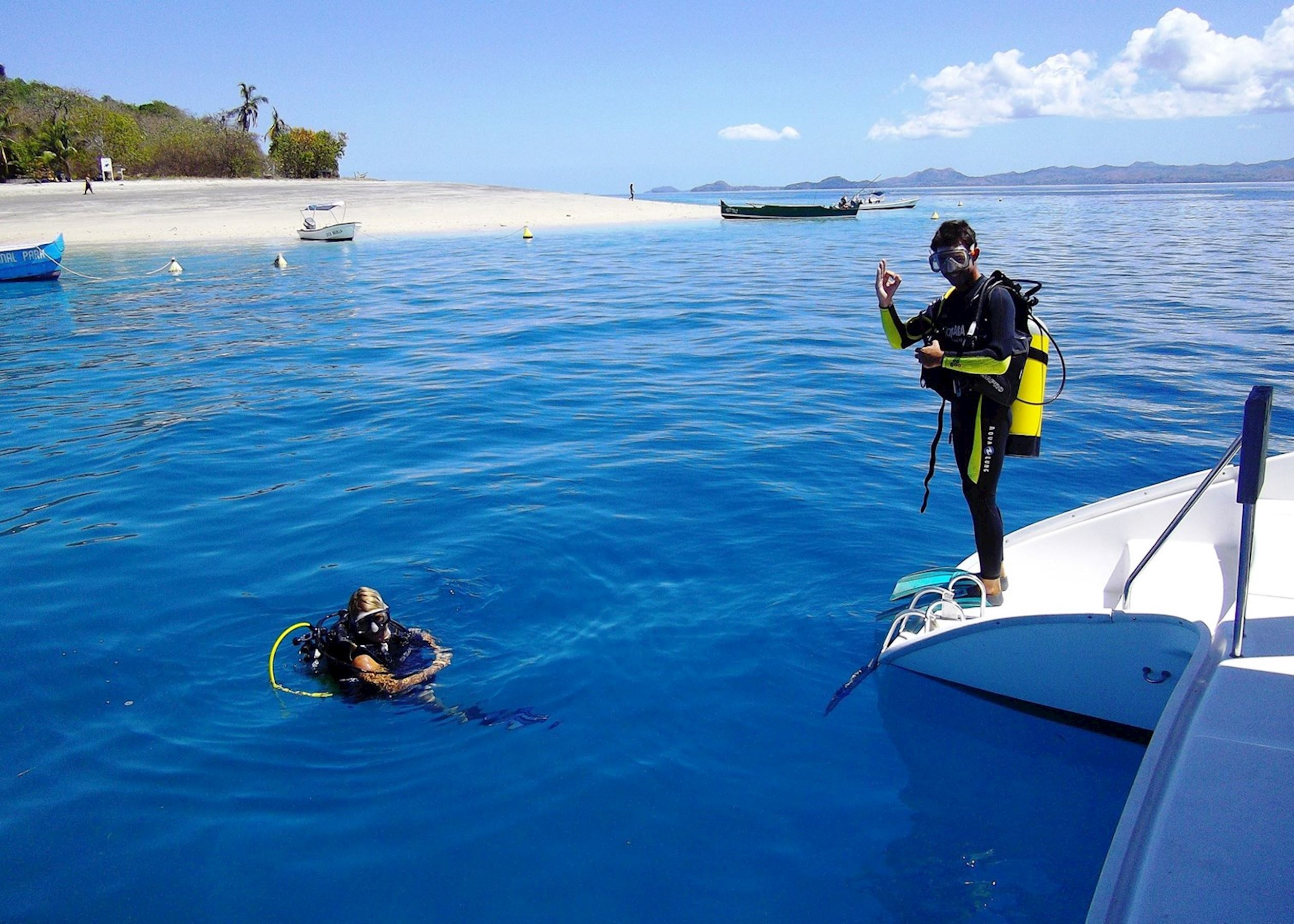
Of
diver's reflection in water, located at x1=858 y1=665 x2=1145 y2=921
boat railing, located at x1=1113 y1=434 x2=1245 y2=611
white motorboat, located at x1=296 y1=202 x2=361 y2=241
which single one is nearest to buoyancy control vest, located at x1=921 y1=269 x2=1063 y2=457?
boat railing, located at x1=1113 y1=434 x2=1245 y2=611

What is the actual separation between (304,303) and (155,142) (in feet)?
155

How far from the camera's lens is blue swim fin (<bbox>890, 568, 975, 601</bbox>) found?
532 cm

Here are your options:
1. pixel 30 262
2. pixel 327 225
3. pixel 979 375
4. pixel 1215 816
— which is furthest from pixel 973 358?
pixel 327 225

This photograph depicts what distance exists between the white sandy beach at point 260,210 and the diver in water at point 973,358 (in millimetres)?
35321

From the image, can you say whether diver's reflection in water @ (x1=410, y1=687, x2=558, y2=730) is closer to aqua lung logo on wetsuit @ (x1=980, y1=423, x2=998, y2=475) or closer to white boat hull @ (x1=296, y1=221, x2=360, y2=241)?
aqua lung logo on wetsuit @ (x1=980, y1=423, x2=998, y2=475)

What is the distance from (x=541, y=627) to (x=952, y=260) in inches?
133

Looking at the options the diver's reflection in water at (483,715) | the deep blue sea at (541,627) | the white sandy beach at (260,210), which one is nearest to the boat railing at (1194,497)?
the deep blue sea at (541,627)

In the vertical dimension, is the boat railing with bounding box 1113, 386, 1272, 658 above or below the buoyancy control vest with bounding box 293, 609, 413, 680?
above

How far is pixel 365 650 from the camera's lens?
502 centimetres

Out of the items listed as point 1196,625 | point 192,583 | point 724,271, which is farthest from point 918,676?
point 724,271

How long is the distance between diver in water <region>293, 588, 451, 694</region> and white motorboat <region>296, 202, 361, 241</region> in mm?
32516

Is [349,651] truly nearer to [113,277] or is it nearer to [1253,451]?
[1253,451]

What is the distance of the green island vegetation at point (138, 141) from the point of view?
49656mm

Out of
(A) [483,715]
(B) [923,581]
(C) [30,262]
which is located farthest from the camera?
(C) [30,262]
